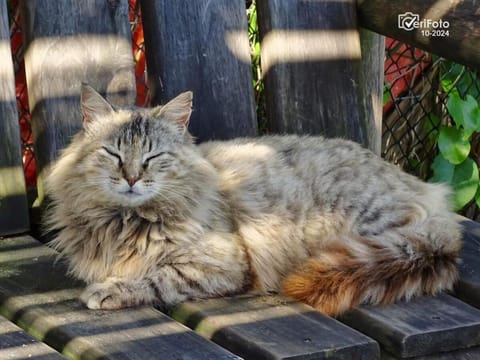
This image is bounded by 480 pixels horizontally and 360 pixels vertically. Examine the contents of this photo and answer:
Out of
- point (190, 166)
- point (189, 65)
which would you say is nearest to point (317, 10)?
point (189, 65)

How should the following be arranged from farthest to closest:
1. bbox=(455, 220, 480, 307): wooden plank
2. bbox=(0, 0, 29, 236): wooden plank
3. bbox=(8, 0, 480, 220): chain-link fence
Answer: bbox=(8, 0, 480, 220): chain-link fence → bbox=(0, 0, 29, 236): wooden plank → bbox=(455, 220, 480, 307): wooden plank

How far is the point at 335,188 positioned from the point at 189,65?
2.37ft

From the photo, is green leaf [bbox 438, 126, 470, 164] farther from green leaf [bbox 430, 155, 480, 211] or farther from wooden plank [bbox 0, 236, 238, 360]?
wooden plank [bbox 0, 236, 238, 360]

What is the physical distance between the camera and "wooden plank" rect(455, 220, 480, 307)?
327 centimetres

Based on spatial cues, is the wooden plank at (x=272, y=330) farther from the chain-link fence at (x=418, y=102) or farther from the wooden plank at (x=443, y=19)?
the chain-link fence at (x=418, y=102)

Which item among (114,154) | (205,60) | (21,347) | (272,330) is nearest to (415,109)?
(205,60)

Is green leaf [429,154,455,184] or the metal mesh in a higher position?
the metal mesh

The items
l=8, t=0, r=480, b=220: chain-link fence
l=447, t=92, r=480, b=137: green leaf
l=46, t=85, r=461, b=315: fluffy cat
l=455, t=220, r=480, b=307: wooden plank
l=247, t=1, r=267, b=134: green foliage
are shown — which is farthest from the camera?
l=8, t=0, r=480, b=220: chain-link fence

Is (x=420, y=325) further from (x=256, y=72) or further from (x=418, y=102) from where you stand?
(x=418, y=102)

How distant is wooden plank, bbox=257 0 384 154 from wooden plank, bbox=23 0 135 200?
1.83 feet

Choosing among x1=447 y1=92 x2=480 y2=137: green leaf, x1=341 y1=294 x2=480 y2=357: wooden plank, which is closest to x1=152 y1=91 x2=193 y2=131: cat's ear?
x1=341 y1=294 x2=480 y2=357: wooden plank

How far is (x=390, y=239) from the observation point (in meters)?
3.31

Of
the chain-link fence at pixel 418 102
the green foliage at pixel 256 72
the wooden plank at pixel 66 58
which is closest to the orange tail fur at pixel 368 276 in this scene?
the wooden plank at pixel 66 58

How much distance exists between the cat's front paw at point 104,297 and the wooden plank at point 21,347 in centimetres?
28
